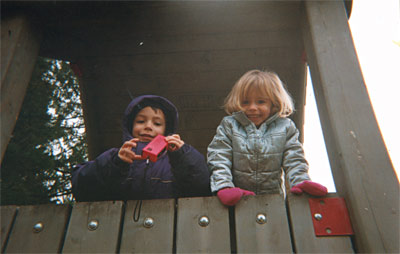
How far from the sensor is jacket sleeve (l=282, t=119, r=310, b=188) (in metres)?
2.04

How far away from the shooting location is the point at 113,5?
8.07ft

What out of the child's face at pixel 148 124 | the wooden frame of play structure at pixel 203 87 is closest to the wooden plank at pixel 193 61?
the wooden frame of play structure at pixel 203 87

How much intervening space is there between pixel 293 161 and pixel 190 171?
656 millimetres

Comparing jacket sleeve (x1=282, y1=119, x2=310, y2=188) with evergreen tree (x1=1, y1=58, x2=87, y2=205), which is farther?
evergreen tree (x1=1, y1=58, x2=87, y2=205)

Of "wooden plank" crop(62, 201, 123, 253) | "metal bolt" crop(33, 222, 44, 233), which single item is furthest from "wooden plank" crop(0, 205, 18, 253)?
"wooden plank" crop(62, 201, 123, 253)

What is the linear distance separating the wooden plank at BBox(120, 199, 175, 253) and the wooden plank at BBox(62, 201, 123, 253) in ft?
0.15

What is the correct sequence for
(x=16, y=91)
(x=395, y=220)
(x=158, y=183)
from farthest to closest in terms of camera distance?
1. (x=158, y=183)
2. (x=16, y=91)
3. (x=395, y=220)

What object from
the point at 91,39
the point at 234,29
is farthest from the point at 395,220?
the point at 91,39

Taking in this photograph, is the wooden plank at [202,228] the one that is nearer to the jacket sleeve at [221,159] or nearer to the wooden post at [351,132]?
the jacket sleeve at [221,159]

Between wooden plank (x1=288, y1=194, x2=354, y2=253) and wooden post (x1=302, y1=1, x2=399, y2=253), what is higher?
wooden post (x1=302, y1=1, x2=399, y2=253)

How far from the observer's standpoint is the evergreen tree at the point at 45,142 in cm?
366

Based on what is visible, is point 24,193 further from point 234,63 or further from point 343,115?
point 343,115

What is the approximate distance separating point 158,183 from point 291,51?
6.10 feet

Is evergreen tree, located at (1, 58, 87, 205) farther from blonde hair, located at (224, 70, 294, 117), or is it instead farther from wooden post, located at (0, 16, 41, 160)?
blonde hair, located at (224, 70, 294, 117)
